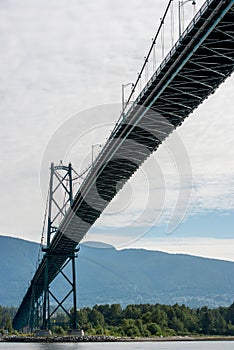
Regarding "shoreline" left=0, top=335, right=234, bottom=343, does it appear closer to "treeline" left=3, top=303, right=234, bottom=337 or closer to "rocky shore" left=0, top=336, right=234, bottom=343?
"rocky shore" left=0, top=336, right=234, bottom=343

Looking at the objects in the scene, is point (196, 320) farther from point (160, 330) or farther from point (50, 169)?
point (50, 169)

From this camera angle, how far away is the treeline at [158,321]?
116 meters

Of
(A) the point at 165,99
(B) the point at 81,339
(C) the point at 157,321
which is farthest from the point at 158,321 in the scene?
(A) the point at 165,99

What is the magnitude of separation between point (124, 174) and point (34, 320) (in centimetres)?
8450

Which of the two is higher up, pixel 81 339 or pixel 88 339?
pixel 88 339

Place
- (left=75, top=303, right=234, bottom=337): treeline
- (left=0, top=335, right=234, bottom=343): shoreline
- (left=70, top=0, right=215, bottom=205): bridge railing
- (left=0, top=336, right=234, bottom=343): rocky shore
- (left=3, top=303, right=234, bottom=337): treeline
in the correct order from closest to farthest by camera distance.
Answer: (left=70, top=0, right=215, bottom=205): bridge railing < (left=0, top=336, right=234, bottom=343): rocky shore < (left=0, top=335, right=234, bottom=343): shoreline < (left=3, top=303, right=234, bottom=337): treeline < (left=75, top=303, right=234, bottom=337): treeline

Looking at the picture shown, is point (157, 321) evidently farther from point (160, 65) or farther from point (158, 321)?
point (160, 65)

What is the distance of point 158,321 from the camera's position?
122m

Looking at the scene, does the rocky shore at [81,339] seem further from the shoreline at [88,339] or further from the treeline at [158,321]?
the treeline at [158,321]

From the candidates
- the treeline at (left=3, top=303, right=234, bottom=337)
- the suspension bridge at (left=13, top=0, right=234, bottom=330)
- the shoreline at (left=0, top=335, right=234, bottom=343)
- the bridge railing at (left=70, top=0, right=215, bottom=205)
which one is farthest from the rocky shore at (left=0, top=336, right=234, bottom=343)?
the bridge railing at (left=70, top=0, right=215, bottom=205)

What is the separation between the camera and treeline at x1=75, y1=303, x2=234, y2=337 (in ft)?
379

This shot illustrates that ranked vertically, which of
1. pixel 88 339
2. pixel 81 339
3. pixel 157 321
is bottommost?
pixel 81 339

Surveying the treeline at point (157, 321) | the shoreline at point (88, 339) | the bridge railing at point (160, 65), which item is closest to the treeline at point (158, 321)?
the treeline at point (157, 321)

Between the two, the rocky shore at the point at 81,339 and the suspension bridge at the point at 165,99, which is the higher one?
the suspension bridge at the point at 165,99
